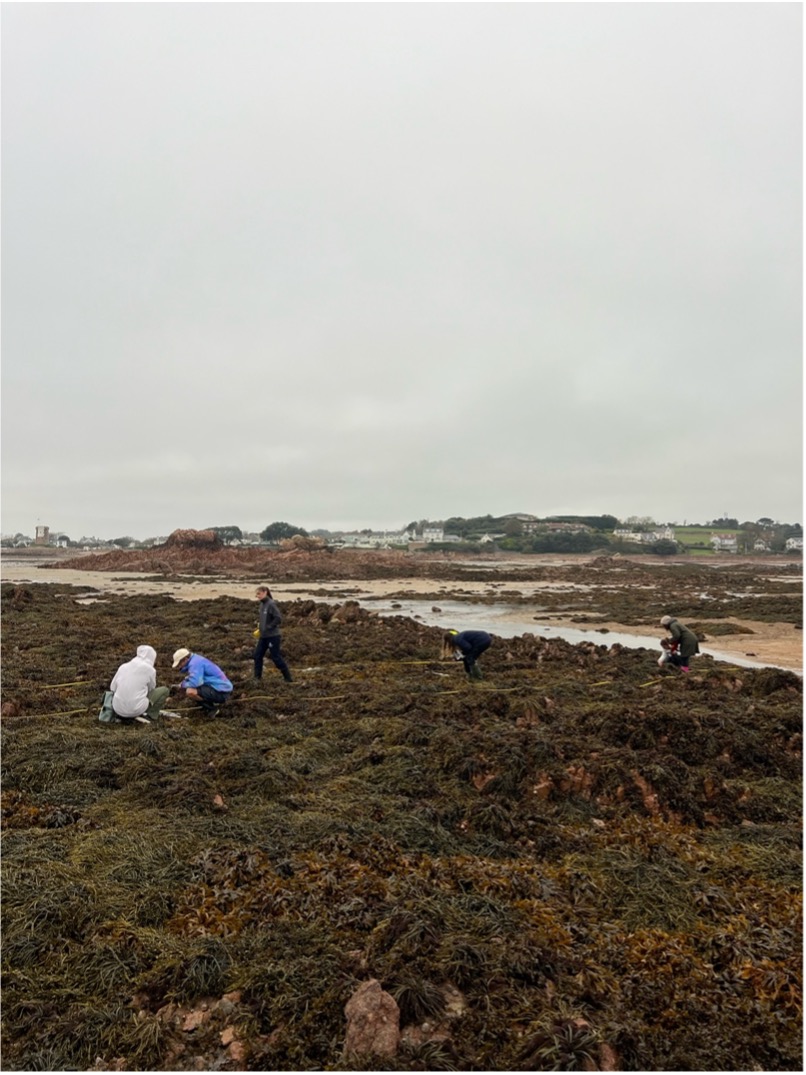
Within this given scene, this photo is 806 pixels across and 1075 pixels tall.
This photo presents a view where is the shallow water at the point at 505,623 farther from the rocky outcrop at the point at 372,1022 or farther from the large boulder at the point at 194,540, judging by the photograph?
the large boulder at the point at 194,540

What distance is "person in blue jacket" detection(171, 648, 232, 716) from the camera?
28.8 ft

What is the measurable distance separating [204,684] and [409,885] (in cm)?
558

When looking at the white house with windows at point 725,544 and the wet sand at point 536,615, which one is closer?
the wet sand at point 536,615

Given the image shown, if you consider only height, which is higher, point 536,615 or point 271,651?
point 271,651

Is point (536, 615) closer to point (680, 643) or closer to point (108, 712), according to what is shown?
point (680, 643)

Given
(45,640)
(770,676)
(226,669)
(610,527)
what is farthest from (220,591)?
(610,527)

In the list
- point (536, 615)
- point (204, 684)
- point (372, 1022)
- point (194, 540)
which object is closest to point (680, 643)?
point (204, 684)

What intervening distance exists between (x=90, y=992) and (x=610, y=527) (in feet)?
519

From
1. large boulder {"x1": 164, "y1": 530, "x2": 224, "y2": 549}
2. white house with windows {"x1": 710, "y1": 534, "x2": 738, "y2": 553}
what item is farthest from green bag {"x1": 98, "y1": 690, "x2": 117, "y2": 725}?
white house with windows {"x1": 710, "y1": 534, "x2": 738, "y2": 553}

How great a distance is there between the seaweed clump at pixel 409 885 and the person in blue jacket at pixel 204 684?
1.09 ft

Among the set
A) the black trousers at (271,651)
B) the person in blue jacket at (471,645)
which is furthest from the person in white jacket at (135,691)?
the person in blue jacket at (471,645)

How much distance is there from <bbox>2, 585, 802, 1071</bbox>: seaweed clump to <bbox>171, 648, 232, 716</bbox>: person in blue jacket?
33 cm

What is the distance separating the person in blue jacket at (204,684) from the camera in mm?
8773

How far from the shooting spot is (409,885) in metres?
4.29
